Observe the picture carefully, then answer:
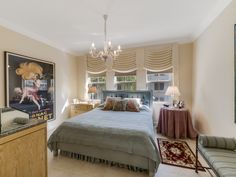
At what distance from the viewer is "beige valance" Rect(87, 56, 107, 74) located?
536cm

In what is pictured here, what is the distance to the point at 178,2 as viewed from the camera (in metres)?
2.45

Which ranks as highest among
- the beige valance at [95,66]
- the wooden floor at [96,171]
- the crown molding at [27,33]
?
the crown molding at [27,33]

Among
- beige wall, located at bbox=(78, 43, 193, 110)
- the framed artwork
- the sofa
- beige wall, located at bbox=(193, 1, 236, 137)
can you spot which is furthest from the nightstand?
the sofa

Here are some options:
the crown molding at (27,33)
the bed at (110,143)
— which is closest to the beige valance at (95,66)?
the crown molding at (27,33)

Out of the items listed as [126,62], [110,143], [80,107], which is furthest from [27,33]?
[110,143]

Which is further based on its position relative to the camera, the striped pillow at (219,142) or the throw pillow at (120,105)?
the throw pillow at (120,105)

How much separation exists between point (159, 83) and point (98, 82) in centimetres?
225

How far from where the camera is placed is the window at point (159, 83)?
466 cm

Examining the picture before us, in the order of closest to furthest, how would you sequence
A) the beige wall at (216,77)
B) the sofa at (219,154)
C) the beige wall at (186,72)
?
the sofa at (219,154)
the beige wall at (216,77)
the beige wall at (186,72)

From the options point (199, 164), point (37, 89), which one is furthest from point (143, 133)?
point (37, 89)

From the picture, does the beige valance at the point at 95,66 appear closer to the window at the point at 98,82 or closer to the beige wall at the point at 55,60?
the window at the point at 98,82

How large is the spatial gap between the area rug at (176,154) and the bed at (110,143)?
65 cm

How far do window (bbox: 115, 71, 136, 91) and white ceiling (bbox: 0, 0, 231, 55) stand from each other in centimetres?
121

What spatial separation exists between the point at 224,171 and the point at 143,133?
1.03m
